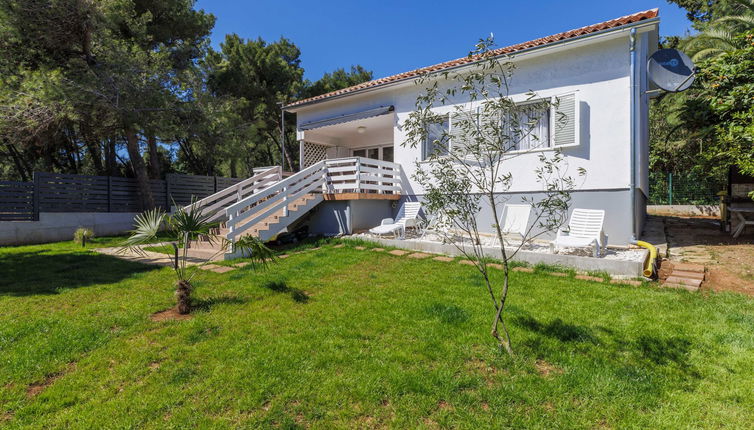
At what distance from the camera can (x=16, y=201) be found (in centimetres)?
1232

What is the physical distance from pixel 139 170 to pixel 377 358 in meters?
16.4

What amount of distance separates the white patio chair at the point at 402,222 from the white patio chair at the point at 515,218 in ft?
8.90

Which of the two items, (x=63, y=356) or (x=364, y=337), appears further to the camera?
(x=364, y=337)

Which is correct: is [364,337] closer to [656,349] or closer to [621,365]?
[621,365]

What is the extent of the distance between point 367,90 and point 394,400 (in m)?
12.0

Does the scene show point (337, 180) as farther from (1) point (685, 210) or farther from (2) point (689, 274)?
(1) point (685, 210)

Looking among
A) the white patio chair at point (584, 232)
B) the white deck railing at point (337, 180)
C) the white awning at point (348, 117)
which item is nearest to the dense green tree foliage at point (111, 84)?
the white awning at point (348, 117)

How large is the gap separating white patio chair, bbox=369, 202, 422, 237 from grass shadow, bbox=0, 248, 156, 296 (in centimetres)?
595

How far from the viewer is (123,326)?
4648 millimetres

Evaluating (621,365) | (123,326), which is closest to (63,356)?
(123,326)

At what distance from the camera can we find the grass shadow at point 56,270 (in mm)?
6524

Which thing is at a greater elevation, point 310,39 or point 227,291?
point 310,39

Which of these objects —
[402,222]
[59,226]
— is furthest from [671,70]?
[59,226]

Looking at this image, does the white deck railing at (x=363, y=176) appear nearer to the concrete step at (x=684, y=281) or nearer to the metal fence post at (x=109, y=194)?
the concrete step at (x=684, y=281)
